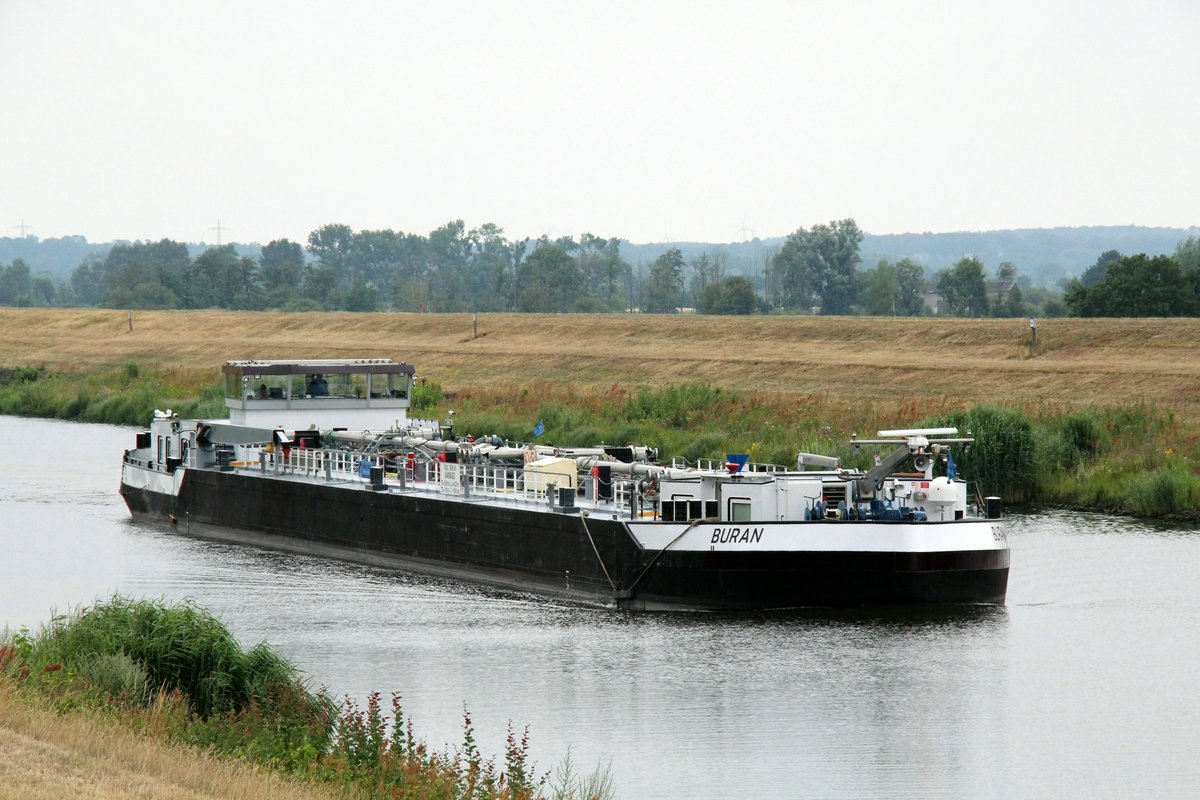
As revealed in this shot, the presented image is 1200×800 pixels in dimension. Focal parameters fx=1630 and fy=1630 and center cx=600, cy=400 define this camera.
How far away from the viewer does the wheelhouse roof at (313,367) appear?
40.6 metres

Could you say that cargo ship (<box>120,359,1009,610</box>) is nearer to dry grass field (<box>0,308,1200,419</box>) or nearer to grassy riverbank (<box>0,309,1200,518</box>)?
grassy riverbank (<box>0,309,1200,518</box>)

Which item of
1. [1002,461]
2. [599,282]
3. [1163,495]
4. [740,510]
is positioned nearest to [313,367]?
[740,510]

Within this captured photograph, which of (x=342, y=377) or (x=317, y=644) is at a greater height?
(x=342, y=377)

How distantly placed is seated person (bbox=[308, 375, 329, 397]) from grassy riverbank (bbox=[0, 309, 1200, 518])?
496 inches

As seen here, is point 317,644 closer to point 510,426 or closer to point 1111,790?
point 1111,790

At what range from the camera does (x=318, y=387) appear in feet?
138

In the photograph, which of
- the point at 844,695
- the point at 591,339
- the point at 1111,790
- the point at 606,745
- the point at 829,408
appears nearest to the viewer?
the point at 1111,790

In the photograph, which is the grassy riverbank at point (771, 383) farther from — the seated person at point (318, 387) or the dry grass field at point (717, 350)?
the seated person at point (318, 387)

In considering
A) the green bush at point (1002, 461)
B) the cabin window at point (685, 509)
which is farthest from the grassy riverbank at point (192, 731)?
the green bush at point (1002, 461)

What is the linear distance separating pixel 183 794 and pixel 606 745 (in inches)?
285

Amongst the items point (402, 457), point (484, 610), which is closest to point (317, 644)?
point (484, 610)

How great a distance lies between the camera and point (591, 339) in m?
89.2

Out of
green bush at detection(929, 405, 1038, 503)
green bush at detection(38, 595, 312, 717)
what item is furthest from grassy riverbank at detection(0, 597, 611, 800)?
green bush at detection(929, 405, 1038, 503)

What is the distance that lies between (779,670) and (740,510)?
4436 millimetres
